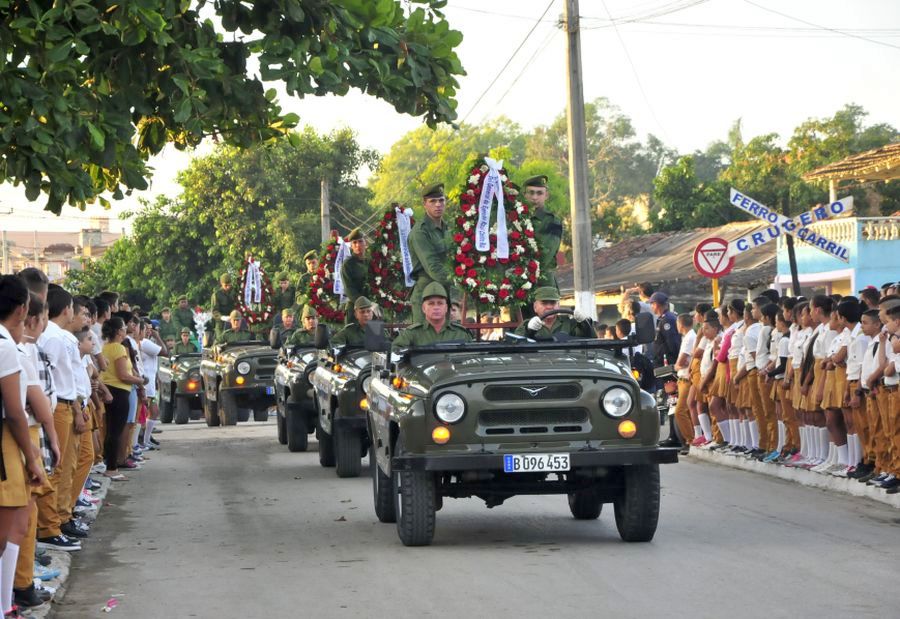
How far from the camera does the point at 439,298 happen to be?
12695 millimetres

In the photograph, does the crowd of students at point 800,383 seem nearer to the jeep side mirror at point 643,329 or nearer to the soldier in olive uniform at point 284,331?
the jeep side mirror at point 643,329

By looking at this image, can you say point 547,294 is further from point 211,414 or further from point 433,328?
point 211,414

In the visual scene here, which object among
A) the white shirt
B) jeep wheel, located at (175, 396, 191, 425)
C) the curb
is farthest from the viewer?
jeep wheel, located at (175, 396, 191, 425)

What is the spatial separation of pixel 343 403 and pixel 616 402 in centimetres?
580

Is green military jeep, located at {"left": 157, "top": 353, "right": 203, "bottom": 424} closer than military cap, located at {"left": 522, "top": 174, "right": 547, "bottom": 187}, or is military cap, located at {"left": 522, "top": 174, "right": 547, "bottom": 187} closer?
military cap, located at {"left": 522, "top": 174, "right": 547, "bottom": 187}

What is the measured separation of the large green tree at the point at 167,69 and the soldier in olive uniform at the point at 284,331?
432 inches

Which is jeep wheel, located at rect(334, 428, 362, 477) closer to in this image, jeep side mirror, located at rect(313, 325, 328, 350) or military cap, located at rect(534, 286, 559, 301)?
jeep side mirror, located at rect(313, 325, 328, 350)

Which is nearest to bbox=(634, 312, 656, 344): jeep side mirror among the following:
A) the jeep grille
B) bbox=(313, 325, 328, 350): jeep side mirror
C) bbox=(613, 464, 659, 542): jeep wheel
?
the jeep grille

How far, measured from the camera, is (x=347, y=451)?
54.9 feet

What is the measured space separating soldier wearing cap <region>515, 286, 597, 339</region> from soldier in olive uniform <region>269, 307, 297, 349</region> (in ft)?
30.3

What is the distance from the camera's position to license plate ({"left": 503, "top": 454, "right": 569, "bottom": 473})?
34.3ft

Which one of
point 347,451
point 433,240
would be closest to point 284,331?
point 347,451

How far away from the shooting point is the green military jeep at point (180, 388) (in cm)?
3055

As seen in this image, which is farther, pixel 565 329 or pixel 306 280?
pixel 306 280
